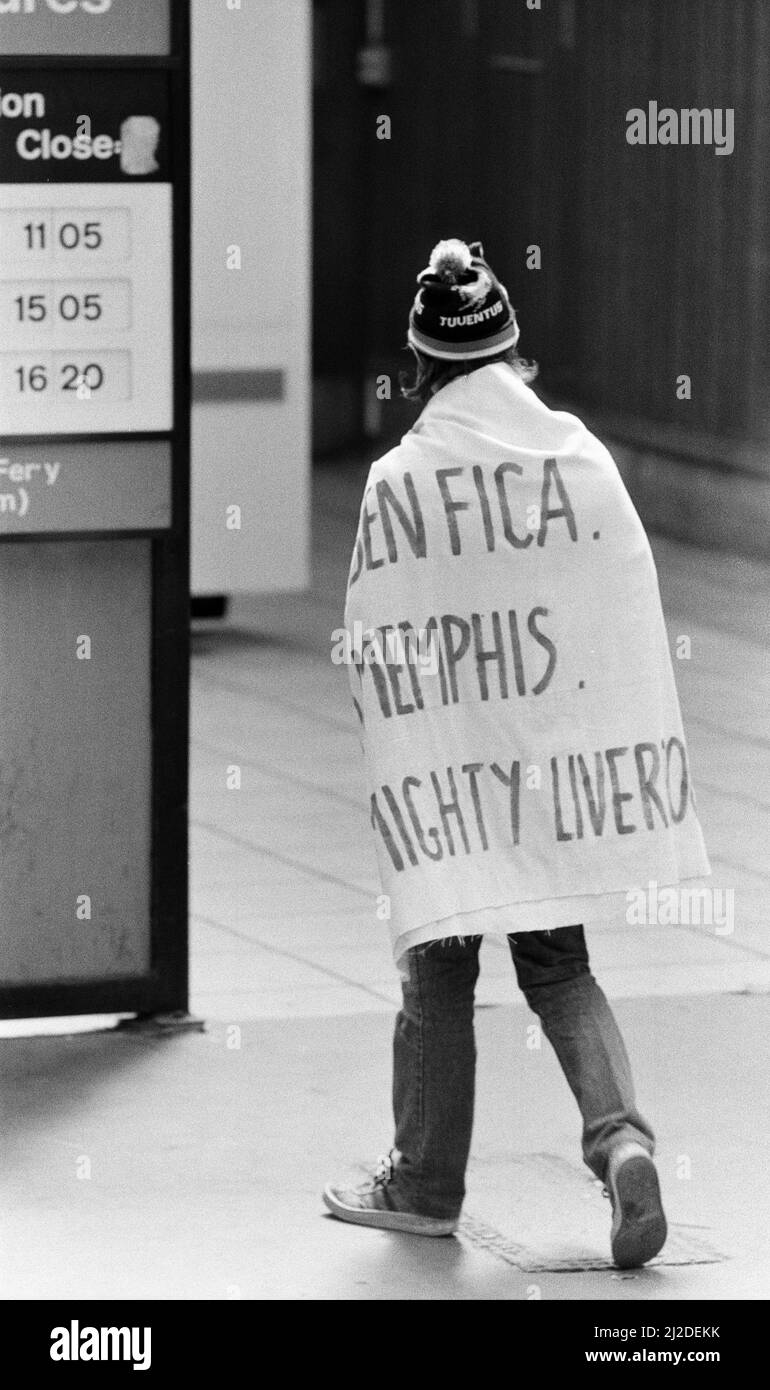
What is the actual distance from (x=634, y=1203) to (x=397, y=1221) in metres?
0.56

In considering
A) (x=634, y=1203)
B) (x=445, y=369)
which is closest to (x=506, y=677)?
(x=445, y=369)

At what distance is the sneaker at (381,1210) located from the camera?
5.19m

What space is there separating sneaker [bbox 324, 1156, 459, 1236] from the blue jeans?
17 mm

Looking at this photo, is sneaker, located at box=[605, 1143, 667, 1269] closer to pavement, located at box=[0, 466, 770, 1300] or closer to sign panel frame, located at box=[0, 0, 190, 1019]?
pavement, located at box=[0, 466, 770, 1300]

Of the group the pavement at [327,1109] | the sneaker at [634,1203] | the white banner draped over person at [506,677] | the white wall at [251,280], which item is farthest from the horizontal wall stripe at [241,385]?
the sneaker at [634,1203]

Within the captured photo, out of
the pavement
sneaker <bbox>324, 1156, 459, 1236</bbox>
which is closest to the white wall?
the pavement

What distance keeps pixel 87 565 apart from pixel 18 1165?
151cm

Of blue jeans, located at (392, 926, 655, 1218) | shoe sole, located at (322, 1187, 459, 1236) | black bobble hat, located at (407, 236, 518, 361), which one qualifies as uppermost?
black bobble hat, located at (407, 236, 518, 361)

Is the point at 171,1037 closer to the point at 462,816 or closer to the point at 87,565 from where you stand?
the point at 87,565

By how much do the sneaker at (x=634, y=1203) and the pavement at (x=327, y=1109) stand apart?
69mm

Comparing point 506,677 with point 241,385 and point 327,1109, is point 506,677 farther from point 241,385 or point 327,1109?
point 241,385

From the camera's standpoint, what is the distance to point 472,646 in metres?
4.97

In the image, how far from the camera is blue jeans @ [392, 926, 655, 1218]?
16.3 ft

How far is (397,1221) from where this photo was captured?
205 inches
